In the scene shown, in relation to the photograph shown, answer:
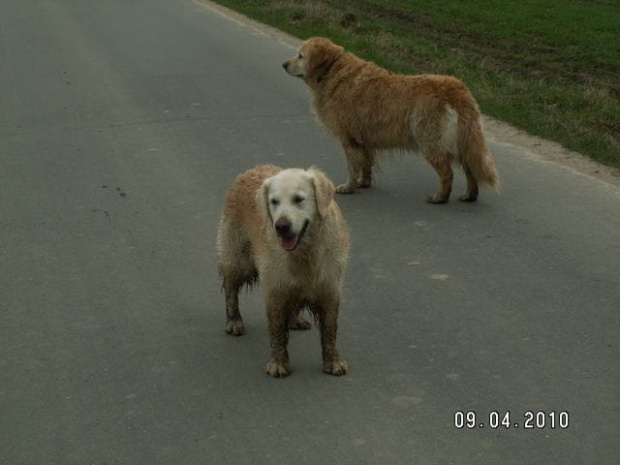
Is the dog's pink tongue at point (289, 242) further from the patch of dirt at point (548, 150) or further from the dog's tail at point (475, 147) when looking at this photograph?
the patch of dirt at point (548, 150)

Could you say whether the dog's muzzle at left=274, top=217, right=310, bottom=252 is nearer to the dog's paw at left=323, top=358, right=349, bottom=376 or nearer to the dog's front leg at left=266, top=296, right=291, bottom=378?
the dog's front leg at left=266, top=296, right=291, bottom=378

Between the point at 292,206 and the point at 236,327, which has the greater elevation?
the point at 292,206

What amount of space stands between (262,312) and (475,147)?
302cm

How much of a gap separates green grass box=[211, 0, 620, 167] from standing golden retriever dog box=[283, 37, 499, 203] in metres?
1.78

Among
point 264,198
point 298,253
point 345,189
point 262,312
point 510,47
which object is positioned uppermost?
point 264,198

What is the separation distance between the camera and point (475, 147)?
970 cm

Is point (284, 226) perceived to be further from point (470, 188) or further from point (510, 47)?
point (510, 47)

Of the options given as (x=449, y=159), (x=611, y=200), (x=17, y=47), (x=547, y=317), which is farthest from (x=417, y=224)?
(x=17, y=47)

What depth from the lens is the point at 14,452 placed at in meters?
5.64

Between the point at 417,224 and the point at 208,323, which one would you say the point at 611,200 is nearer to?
the point at 417,224

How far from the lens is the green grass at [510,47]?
1261cm

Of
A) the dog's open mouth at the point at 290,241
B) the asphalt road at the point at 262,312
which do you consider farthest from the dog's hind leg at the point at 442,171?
the dog's open mouth at the point at 290,241
